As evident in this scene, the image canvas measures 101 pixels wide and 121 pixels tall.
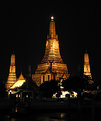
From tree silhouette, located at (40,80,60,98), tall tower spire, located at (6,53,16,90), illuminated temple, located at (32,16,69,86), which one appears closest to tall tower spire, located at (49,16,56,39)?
illuminated temple, located at (32,16,69,86)

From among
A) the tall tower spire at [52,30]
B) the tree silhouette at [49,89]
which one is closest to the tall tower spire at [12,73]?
the tall tower spire at [52,30]

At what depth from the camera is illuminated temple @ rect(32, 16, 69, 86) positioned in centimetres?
9600

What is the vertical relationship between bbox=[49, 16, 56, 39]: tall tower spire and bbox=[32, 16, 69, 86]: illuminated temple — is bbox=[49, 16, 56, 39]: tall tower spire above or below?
above

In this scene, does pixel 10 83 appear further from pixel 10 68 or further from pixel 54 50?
pixel 54 50

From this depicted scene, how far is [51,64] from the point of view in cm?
9744

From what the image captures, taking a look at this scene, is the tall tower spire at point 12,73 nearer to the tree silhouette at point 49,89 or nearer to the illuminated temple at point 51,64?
the illuminated temple at point 51,64

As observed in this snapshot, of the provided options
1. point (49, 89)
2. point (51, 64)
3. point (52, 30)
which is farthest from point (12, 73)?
point (49, 89)

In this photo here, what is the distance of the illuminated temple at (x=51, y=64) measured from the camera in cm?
9600

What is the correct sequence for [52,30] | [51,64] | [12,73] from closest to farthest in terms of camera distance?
1. [51,64]
2. [52,30]
3. [12,73]

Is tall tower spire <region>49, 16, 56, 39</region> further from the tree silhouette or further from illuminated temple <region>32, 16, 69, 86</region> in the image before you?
the tree silhouette

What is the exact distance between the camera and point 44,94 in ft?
224

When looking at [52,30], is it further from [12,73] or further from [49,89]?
[49,89]

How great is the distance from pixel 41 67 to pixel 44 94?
32.8m

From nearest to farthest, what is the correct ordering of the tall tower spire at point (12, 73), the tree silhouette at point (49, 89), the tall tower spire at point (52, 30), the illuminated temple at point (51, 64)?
the tree silhouette at point (49, 89)
the illuminated temple at point (51, 64)
the tall tower spire at point (12, 73)
the tall tower spire at point (52, 30)
